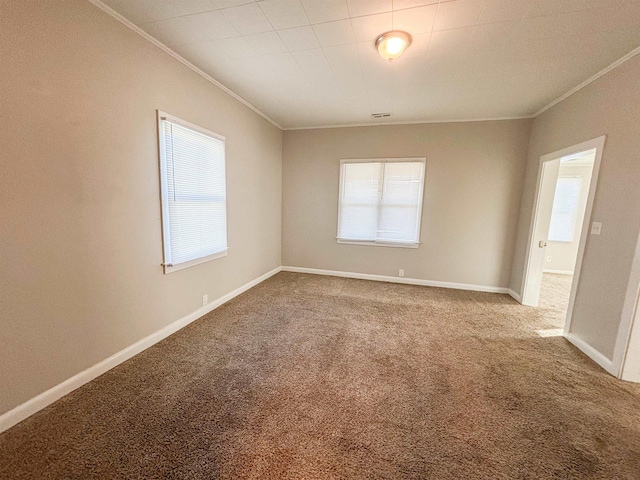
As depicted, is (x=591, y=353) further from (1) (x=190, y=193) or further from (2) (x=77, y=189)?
(2) (x=77, y=189)

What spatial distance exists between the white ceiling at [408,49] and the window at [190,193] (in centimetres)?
75

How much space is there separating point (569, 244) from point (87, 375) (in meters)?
7.99

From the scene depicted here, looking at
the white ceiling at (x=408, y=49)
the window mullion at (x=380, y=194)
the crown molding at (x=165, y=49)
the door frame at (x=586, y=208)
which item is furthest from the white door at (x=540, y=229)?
the crown molding at (x=165, y=49)

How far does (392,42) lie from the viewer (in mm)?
2057

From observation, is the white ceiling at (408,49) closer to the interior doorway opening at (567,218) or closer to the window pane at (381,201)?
the window pane at (381,201)

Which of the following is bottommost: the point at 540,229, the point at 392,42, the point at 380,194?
the point at 540,229

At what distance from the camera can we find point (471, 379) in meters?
2.04

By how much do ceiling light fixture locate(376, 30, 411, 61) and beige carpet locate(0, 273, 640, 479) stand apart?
2.66m

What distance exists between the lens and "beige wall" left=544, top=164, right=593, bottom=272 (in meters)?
5.26

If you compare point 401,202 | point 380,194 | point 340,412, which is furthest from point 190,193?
point 401,202

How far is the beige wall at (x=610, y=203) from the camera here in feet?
6.94

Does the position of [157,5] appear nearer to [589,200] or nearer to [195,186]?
[195,186]

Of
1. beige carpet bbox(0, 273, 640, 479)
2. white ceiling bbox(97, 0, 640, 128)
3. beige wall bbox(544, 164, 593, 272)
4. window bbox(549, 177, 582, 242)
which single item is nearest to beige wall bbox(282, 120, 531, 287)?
white ceiling bbox(97, 0, 640, 128)

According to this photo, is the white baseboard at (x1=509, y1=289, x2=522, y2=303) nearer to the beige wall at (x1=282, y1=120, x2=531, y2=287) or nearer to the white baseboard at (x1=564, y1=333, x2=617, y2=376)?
the beige wall at (x1=282, y1=120, x2=531, y2=287)
